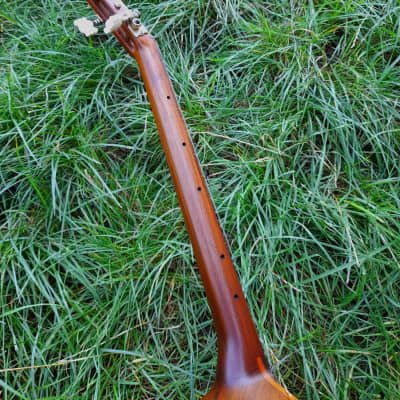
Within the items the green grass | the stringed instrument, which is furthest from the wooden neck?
the green grass

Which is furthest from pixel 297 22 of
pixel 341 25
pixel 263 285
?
pixel 263 285

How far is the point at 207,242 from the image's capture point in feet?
3.40

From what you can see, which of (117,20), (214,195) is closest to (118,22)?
(117,20)

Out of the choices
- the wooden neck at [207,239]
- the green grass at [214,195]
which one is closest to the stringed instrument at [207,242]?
the wooden neck at [207,239]

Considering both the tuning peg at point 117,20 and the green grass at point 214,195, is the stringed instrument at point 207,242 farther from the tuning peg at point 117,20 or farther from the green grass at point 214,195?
the green grass at point 214,195

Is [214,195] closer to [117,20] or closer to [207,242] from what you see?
[207,242]

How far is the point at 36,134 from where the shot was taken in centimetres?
147

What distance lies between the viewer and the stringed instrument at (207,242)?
94 cm

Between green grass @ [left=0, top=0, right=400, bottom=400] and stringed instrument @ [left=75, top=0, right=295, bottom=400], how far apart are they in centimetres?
25

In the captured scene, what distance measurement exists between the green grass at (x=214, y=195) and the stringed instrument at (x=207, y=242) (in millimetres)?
247

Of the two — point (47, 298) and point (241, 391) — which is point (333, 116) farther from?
point (47, 298)

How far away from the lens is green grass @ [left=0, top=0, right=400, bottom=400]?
123 cm

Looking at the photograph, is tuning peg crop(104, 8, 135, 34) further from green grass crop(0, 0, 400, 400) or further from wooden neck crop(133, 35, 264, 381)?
green grass crop(0, 0, 400, 400)

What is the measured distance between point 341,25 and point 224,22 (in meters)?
0.46
